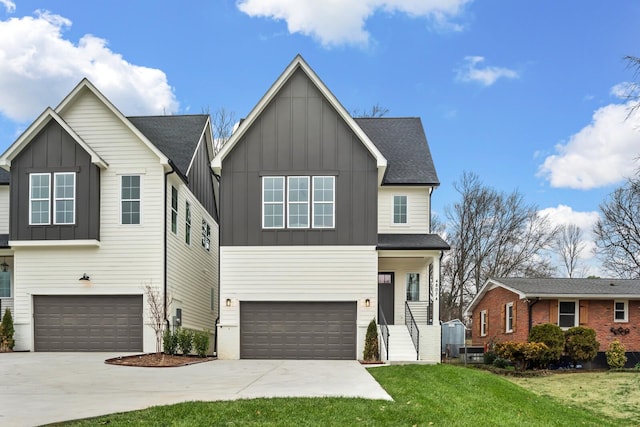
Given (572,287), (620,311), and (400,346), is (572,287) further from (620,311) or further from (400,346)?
(400,346)

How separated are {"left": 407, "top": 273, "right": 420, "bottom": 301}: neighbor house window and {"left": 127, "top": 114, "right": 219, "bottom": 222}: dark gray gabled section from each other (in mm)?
8807

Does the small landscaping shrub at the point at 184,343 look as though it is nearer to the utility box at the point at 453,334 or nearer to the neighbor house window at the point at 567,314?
the utility box at the point at 453,334

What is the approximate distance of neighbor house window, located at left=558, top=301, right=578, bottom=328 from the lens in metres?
24.6

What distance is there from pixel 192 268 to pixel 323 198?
6.52 m

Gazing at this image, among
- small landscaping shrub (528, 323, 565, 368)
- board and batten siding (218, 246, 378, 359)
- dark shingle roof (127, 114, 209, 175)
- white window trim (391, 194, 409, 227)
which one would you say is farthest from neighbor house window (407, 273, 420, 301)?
dark shingle roof (127, 114, 209, 175)

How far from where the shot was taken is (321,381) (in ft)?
40.8

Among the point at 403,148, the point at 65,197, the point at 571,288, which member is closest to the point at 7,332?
the point at 65,197

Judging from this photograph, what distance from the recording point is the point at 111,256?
19.3 m

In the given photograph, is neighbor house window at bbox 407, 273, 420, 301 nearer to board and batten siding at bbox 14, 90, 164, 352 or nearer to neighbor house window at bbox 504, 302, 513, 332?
neighbor house window at bbox 504, 302, 513, 332

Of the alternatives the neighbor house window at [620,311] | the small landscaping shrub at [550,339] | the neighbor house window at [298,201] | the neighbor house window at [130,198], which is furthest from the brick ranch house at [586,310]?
the neighbor house window at [130,198]

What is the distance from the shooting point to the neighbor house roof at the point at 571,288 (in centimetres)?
2391

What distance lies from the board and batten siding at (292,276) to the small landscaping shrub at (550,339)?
7.31 metres

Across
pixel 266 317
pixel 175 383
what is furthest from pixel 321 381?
pixel 266 317

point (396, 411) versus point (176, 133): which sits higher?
point (176, 133)
